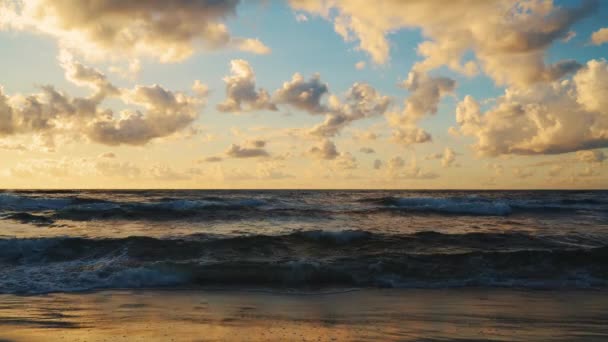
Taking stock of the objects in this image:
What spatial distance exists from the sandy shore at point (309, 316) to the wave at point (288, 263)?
90 cm

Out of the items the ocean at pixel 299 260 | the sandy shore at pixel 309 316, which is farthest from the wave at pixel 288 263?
the sandy shore at pixel 309 316

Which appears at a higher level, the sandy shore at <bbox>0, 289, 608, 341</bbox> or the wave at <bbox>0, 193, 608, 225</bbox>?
the wave at <bbox>0, 193, 608, 225</bbox>

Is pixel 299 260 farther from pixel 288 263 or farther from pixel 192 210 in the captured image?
pixel 192 210

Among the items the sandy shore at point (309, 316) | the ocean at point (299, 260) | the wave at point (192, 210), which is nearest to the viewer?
the sandy shore at point (309, 316)

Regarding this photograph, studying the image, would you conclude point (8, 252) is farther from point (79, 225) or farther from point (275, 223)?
point (275, 223)

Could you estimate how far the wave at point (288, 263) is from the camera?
369 inches

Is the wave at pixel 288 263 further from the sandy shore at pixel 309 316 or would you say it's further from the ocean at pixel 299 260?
the sandy shore at pixel 309 316

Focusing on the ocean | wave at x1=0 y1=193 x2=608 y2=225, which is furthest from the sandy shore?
wave at x1=0 y1=193 x2=608 y2=225

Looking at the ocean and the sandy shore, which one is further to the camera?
the ocean

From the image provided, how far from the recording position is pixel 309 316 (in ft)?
21.5

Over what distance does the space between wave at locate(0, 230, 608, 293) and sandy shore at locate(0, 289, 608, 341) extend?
901 mm

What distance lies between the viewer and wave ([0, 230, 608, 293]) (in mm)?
9375

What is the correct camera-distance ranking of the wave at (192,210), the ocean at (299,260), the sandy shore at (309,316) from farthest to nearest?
the wave at (192,210)
the ocean at (299,260)
the sandy shore at (309,316)

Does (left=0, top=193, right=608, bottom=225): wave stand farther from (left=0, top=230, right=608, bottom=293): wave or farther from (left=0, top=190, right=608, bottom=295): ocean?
(left=0, top=230, right=608, bottom=293): wave
